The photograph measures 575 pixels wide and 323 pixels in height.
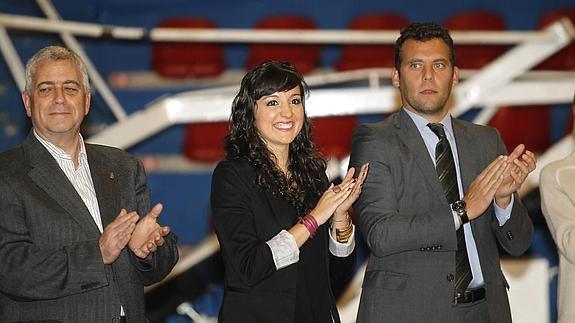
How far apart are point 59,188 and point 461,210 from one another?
1.14 m

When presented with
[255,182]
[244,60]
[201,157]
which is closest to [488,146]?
[255,182]

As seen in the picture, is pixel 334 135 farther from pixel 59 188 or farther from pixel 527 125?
pixel 59 188

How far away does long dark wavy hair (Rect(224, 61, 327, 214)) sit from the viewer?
2693 mm

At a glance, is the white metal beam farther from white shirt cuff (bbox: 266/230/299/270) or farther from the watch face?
white shirt cuff (bbox: 266/230/299/270)

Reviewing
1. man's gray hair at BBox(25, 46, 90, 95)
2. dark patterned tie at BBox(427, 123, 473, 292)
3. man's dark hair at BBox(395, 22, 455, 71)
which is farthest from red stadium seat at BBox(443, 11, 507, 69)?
man's gray hair at BBox(25, 46, 90, 95)

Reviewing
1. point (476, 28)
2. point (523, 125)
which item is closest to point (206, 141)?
point (476, 28)

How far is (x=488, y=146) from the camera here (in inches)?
117

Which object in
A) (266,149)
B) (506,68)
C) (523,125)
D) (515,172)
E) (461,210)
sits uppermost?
(506,68)

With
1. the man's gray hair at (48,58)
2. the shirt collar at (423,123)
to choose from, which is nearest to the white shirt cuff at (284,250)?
the shirt collar at (423,123)

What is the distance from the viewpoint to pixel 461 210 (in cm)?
274

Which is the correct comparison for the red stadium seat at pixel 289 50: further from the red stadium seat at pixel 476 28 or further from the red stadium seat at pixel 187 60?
the red stadium seat at pixel 476 28

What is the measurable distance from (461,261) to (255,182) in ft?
2.17

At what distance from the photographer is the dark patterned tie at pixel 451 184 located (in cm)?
279

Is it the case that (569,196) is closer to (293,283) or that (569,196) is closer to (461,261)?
(461,261)
